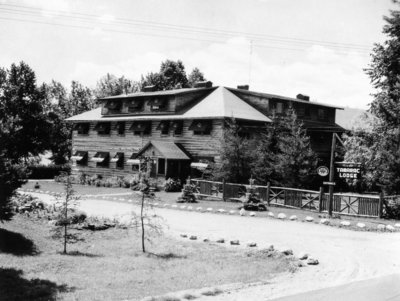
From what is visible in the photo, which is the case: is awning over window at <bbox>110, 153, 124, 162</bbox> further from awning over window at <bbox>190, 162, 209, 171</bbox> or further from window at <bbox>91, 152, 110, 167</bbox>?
awning over window at <bbox>190, 162, 209, 171</bbox>

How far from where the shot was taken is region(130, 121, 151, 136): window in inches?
1734

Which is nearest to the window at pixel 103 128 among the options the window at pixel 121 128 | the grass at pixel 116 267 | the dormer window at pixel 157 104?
the window at pixel 121 128

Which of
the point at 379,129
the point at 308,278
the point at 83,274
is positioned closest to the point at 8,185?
the point at 83,274

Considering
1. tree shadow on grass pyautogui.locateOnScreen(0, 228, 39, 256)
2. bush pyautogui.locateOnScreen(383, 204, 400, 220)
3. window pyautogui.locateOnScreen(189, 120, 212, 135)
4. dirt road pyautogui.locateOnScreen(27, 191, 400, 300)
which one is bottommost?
tree shadow on grass pyautogui.locateOnScreen(0, 228, 39, 256)

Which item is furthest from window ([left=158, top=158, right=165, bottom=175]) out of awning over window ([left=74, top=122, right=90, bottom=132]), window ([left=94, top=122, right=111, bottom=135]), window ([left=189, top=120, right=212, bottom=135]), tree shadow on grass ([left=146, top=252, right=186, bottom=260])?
tree shadow on grass ([left=146, top=252, right=186, bottom=260])

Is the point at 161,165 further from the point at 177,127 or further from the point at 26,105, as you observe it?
the point at 26,105

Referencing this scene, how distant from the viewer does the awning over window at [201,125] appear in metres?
38.3

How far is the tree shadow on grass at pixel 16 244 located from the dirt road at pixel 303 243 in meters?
6.14

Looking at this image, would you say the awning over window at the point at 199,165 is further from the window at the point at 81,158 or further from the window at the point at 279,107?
the window at the point at 81,158

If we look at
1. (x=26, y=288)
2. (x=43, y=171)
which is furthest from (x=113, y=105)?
(x=26, y=288)

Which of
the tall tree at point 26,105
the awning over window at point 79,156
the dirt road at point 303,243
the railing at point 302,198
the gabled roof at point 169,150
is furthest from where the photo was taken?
the tall tree at point 26,105

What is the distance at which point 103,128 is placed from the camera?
48.6m

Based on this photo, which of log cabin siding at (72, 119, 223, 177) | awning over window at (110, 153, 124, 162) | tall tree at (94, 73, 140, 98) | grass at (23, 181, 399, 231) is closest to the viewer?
grass at (23, 181, 399, 231)

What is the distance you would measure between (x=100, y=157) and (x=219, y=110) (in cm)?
1701
